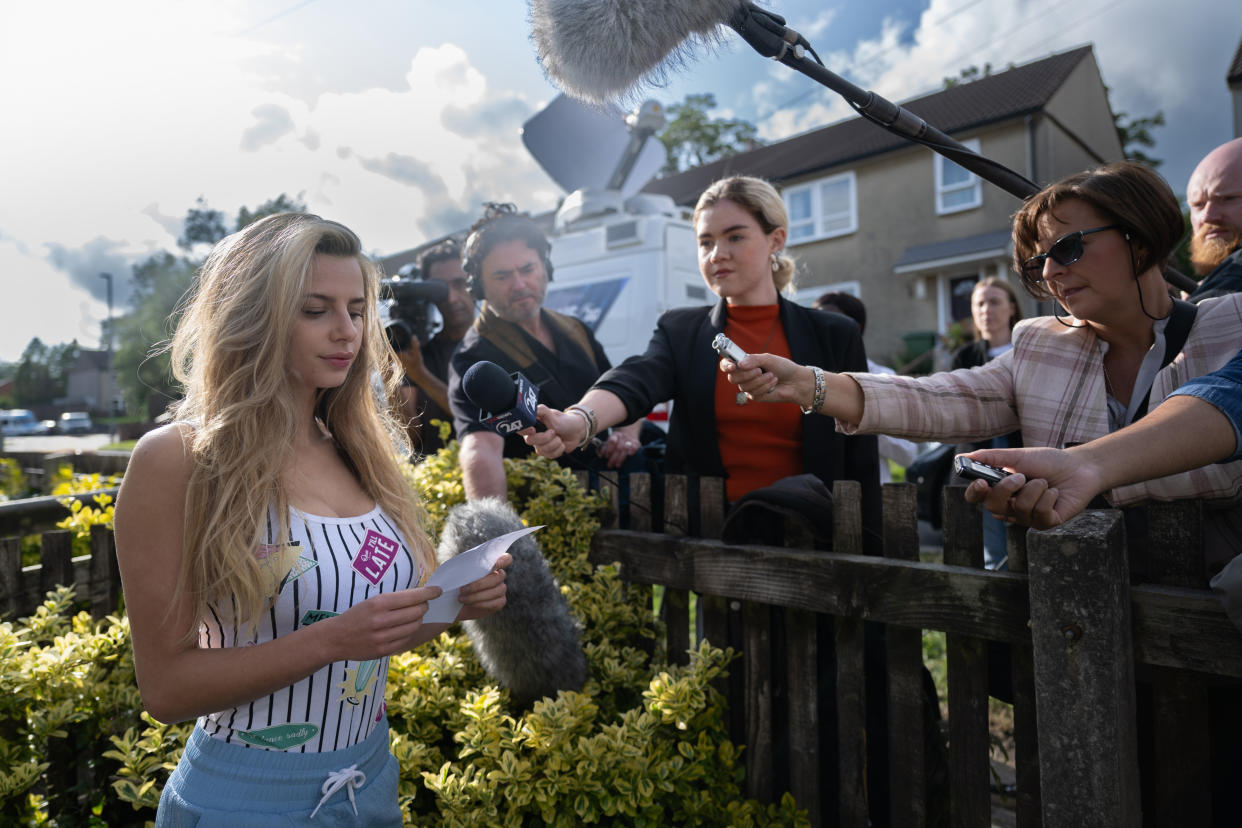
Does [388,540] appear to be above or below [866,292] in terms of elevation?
below

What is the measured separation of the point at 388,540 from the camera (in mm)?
1687

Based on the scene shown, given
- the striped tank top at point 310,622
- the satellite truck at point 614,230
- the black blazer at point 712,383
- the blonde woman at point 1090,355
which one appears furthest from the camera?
the satellite truck at point 614,230

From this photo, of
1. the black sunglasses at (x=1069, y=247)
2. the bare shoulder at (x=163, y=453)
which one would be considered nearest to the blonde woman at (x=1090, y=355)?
the black sunglasses at (x=1069, y=247)

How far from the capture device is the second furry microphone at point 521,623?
212 centimetres

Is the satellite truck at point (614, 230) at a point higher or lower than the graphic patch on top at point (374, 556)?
higher

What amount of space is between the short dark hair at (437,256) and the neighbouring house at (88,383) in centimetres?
9156

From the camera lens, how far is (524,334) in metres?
3.29

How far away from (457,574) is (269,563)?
0.36 m

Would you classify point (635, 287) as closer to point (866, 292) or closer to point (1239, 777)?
point (1239, 777)

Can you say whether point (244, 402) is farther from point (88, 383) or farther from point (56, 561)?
point (88, 383)

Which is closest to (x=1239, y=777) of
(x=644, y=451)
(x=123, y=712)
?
(x=644, y=451)

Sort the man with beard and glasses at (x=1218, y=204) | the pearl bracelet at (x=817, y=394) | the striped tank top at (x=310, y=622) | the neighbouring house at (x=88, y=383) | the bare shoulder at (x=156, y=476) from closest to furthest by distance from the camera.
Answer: the bare shoulder at (x=156, y=476)
the striped tank top at (x=310, y=622)
the pearl bracelet at (x=817, y=394)
the man with beard and glasses at (x=1218, y=204)
the neighbouring house at (x=88, y=383)

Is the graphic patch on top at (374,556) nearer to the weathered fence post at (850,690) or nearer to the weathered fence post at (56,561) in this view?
the weathered fence post at (850,690)

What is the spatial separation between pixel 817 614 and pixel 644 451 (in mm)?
1325
